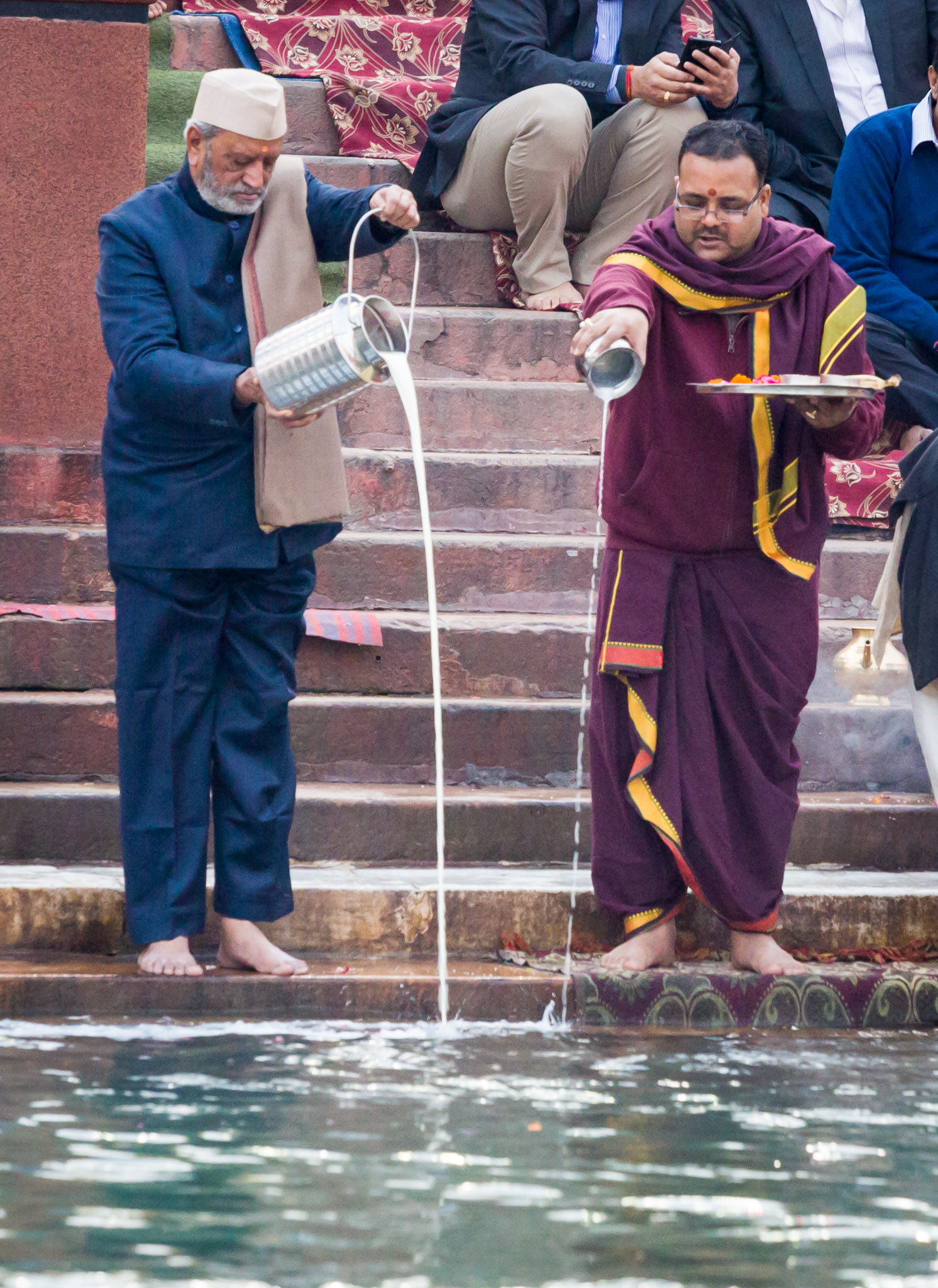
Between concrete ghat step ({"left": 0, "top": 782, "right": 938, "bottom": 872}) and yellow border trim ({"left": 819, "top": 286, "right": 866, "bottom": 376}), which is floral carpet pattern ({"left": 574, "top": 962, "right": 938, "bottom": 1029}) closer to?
concrete ghat step ({"left": 0, "top": 782, "right": 938, "bottom": 872})

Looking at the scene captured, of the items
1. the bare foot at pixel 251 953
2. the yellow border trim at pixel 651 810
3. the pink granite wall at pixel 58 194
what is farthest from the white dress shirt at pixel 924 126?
the bare foot at pixel 251 953

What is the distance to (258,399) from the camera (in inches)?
153

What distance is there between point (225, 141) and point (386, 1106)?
215 cm

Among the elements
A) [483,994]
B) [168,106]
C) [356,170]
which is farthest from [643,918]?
[168,106]

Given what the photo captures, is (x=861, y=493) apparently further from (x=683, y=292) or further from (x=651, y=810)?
(x=651, y=810)

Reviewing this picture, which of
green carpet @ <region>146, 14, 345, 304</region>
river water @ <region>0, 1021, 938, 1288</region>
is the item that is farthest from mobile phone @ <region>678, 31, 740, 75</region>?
river water @ <region>0, 1021, 938, 1288</region>

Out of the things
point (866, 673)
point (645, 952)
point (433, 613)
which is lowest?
point (645, 952)

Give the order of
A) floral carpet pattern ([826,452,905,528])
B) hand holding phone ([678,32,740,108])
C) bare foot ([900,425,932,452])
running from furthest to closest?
hand holding phone ([678,32,740,108]) → floral carpet pattern ([826,452,905,528]) → bare foot ([900,425,932,452])

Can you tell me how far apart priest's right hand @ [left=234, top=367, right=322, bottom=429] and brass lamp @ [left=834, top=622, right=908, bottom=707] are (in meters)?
2.13

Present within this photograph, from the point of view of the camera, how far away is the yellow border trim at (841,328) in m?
4.27

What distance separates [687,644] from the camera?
434 cm

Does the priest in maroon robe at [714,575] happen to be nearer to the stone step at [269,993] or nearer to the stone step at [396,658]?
the stone step at [269,993]

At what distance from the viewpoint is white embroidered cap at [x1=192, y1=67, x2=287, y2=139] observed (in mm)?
3891

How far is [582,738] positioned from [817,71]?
348cm
